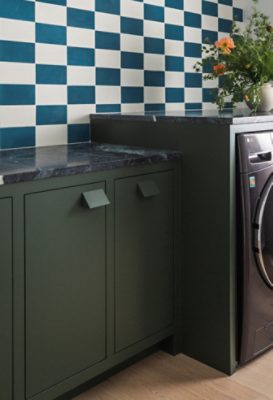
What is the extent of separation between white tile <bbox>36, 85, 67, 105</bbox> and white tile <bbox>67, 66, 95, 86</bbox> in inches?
2.3

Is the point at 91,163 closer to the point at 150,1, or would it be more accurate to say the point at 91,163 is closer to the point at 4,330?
the point at 4,330

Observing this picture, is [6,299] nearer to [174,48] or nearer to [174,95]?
[174,95]

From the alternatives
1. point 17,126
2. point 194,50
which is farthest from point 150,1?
point 17,126

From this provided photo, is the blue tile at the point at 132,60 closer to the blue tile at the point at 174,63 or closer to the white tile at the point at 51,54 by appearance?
the blue tile at the point at 174,63

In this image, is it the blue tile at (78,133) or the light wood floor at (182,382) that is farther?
the blue tile at (78,133)

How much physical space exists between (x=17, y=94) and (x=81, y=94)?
368mm

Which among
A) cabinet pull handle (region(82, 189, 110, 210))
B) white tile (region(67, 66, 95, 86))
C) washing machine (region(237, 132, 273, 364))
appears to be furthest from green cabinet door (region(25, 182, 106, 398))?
white tile (region(67, 66, 95, 86))

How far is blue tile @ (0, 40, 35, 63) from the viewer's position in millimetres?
2084

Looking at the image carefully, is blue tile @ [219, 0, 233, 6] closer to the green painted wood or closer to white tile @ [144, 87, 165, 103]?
white tile @ [144, 87, 165, 103]

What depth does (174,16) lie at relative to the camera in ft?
9.40

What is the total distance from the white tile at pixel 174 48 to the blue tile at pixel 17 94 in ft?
3.22

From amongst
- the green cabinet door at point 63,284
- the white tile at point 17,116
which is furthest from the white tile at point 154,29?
the green cabinet door at point 63,284

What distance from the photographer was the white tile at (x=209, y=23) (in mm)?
3076

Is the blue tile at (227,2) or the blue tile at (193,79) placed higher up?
the blue tile at (227,2)
